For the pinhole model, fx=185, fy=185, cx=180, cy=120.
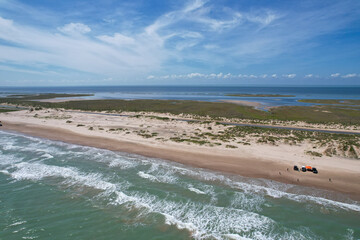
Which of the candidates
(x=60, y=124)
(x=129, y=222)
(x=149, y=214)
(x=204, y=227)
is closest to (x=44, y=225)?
(x=129, y=222)

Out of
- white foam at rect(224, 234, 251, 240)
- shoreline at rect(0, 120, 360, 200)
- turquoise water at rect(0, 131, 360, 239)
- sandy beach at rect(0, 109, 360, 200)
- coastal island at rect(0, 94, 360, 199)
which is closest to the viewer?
white foam at rect(224, 234, 251, 240)

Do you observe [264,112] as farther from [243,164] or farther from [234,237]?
[234,237]

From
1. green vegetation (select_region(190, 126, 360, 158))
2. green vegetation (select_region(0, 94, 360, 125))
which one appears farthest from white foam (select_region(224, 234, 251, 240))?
green vegetation (select_region(0, 94, 360, 125))

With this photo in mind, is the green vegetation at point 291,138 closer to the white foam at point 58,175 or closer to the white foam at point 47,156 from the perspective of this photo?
the white foam at point 58,175

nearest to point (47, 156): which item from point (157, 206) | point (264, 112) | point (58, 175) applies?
point (58, 175)

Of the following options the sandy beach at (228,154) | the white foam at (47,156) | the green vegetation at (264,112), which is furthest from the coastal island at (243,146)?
the green vegetation at (264,112)

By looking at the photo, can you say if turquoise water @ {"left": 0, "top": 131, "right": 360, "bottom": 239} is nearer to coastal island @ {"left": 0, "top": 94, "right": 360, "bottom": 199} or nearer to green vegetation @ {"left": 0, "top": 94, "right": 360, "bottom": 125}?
coastal island @ {"left": 0, "top": 94, "right": 360, "bottom": 199}

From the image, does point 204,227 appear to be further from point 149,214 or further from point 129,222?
point 129,222
